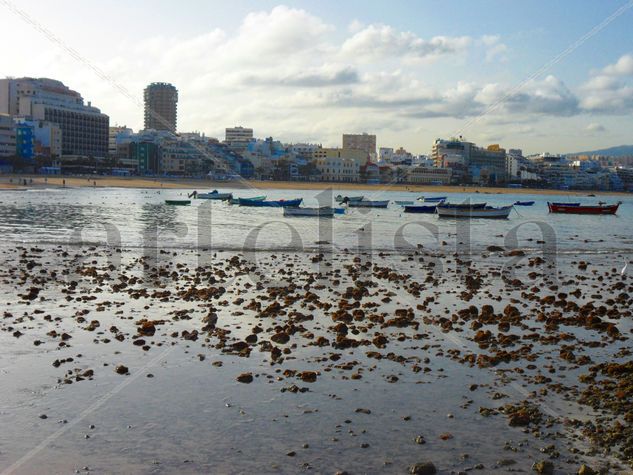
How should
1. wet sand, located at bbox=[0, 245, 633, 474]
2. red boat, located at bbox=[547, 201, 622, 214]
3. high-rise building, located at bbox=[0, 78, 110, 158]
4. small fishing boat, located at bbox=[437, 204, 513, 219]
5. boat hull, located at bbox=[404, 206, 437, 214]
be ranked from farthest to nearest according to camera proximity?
high-rise building, located at bbox=[0, 78, 110, 158] → red boat, located at bbox=[547, 201, 622, 214] → boat hull, located at bbox=[404, 206, 437, 214] → small fishing boat, located at bbox=[437, 204, 513, 219] → wet sand, located at bbox=[0, 245, 633, 474]

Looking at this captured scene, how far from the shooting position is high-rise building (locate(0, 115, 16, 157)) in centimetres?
15488

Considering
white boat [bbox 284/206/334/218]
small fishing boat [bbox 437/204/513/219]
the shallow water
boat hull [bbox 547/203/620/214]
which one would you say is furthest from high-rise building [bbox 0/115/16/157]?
the shallow water

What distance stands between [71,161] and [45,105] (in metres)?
28.0

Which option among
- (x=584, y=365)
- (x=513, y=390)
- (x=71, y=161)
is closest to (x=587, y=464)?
(x=513, y=390)

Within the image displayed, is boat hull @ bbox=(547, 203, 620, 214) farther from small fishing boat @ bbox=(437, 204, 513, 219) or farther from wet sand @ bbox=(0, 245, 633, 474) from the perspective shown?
wet sand @ bbox=(0, 245, 633, 474)

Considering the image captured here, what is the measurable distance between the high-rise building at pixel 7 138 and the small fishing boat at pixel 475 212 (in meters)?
119

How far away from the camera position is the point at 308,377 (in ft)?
38.7

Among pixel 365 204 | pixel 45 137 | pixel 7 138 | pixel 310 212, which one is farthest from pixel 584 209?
pixel 45 137

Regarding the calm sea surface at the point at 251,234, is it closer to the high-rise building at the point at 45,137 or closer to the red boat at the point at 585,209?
the red boat at the point at 585,209

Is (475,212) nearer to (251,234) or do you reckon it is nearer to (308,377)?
(251,234)

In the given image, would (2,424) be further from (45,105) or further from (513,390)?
(45,105)

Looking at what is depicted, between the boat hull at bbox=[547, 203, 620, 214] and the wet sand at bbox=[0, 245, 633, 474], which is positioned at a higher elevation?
the boat hull at bbox=[547, 203, 620, 214]

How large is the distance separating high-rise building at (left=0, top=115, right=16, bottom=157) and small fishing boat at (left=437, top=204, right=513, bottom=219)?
118568mm

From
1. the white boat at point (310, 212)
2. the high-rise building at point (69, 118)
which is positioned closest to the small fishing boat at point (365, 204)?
the white boat at point (310, 212)
